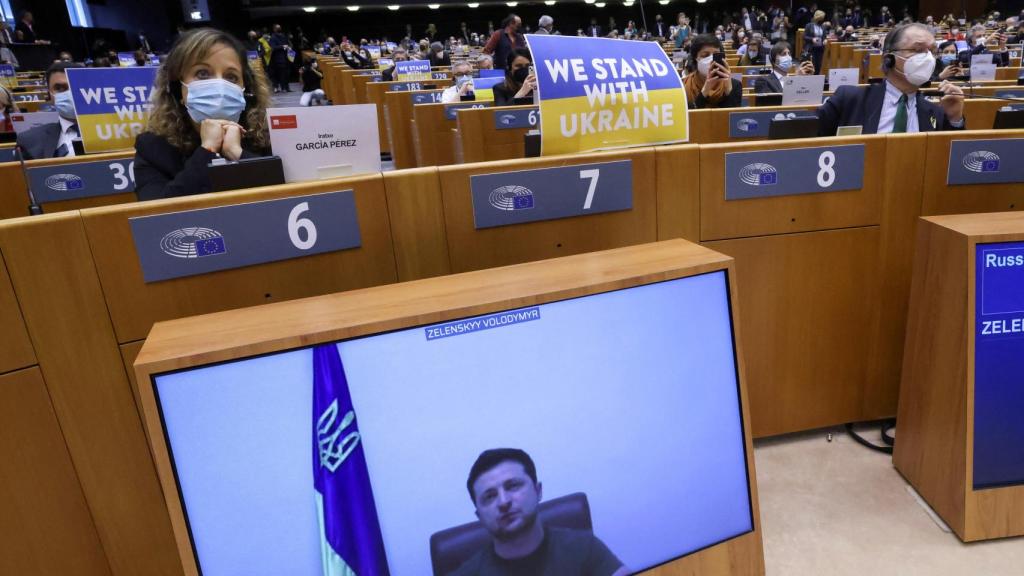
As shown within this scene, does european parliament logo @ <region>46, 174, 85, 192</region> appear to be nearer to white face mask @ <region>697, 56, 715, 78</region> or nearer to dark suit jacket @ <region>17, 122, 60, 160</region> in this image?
dark suit jacket @ <region>17, 122, 60, 160</region>

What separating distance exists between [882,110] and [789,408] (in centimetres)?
175

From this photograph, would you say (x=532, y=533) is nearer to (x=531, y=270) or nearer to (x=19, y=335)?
(x=531, y=270)

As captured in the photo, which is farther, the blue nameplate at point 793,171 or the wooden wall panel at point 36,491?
the blue nameplate at point 793,171

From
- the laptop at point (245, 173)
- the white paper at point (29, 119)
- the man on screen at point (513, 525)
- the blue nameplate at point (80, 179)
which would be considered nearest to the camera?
the man on screen at point (513, 525)

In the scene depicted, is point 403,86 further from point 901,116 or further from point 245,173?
point 245,173

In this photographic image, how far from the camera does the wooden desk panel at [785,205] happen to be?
5.92 ft

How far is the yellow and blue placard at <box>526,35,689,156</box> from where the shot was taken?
5.82 ft

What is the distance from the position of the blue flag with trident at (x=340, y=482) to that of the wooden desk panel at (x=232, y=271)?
439mm

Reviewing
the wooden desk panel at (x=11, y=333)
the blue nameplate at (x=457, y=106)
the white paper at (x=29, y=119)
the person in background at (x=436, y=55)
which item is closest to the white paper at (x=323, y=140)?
the wooden desk panel at (x=11, y=333)

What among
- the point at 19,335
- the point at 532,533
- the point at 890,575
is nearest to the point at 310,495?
the point at 532,533

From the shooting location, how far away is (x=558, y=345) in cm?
120

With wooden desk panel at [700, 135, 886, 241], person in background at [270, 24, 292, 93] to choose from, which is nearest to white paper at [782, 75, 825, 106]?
wooden desk panel at [700, 135, 886, 241]

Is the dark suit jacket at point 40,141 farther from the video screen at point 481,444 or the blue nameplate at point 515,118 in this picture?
the video screen at point 481,444

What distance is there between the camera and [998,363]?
1.59m
